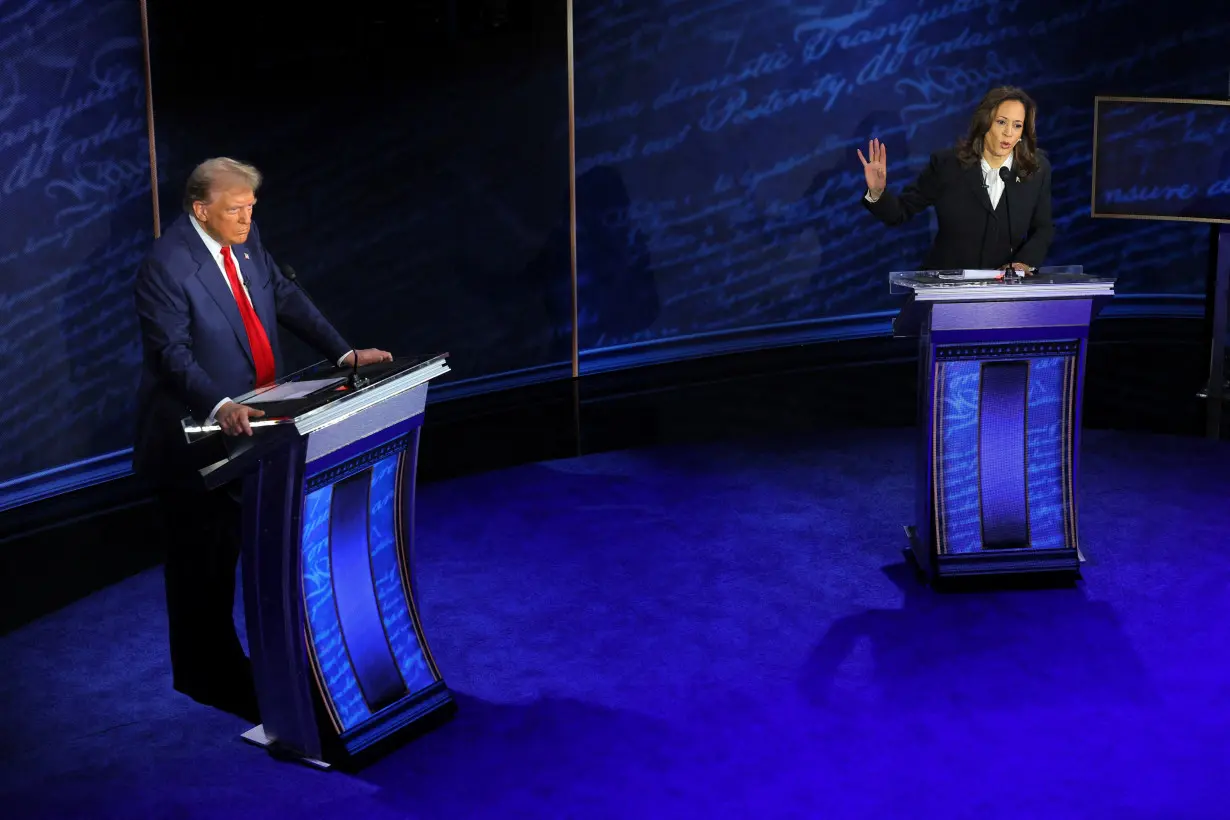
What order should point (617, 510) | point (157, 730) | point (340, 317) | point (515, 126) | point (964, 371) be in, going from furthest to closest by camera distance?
point (515, 126) < point (340, 317) < point (617, 510) < point (964, 371) < point (157, 730)

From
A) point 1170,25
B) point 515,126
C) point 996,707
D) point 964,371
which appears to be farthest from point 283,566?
point 1170,25

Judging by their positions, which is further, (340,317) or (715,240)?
(715,240)

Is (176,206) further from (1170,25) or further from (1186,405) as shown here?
(1170,25)

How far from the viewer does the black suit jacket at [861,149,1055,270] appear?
15.7ft

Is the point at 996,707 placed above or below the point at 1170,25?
below

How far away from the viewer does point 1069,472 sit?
14.9 ft

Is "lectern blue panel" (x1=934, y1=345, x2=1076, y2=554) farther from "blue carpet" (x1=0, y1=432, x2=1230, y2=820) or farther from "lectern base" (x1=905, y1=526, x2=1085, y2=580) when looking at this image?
"blue carpet" (x1=0, y1=432, x2=1230, y2=820)

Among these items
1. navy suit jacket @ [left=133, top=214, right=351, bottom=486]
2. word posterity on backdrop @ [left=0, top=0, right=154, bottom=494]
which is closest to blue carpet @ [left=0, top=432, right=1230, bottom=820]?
navy suit jacket @ [left=133, top=214, right=351, bottom=486]

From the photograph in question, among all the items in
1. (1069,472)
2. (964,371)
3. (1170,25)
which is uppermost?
(1170,25)

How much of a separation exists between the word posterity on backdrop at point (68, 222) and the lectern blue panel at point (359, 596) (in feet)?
8.31

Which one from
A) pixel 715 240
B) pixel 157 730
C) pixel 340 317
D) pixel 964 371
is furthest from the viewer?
pixel 715 240

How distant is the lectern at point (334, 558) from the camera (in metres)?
3.19

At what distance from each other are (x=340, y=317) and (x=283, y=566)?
11.6 feet

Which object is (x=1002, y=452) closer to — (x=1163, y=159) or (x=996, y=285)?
(x=996, y=285)
